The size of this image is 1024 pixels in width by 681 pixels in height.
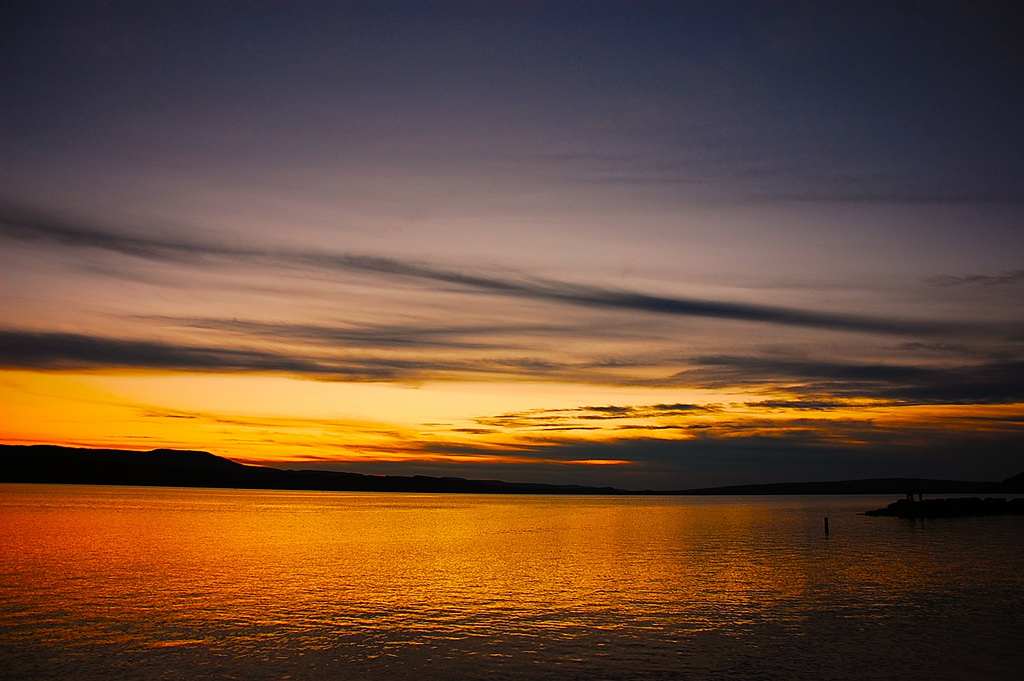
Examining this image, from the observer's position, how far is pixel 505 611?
1591 inches

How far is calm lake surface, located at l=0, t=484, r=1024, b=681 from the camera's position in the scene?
29.2 m

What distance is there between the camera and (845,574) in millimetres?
56844

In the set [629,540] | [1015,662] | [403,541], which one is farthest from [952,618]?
[403,541]

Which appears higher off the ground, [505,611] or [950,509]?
[505,611]

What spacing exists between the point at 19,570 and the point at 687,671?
4798 cm

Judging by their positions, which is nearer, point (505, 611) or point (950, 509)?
point (505, 611)

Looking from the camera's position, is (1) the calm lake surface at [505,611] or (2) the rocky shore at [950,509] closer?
(1) the calm lake surface at [505,611]

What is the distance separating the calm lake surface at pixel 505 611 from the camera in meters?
29.2

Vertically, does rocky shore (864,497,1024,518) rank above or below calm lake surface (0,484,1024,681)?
below

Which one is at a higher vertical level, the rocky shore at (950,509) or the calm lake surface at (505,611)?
the calm lake surface at (505,611)

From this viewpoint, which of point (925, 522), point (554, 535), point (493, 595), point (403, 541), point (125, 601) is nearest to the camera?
point (125, 601)

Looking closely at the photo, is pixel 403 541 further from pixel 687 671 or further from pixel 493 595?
pixel 687 671

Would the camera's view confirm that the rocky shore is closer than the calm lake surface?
No

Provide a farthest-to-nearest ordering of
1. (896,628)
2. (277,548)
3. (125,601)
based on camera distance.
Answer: (277,548)
(125,601)
(896,628)
